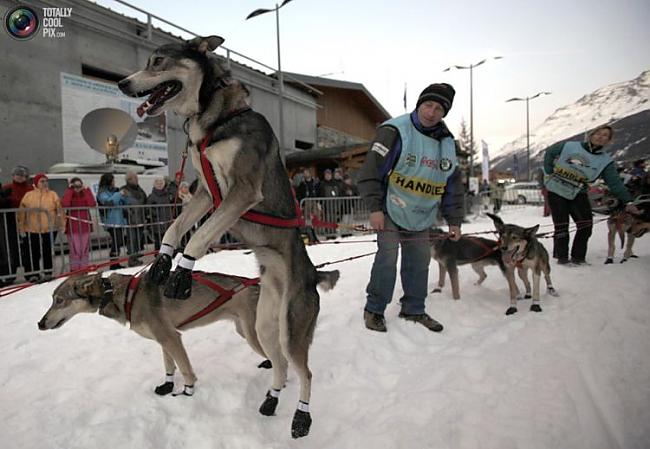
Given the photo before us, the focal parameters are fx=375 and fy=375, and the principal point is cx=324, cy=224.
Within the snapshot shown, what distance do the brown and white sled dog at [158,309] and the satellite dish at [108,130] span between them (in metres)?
7.89

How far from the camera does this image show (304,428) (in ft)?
7.22

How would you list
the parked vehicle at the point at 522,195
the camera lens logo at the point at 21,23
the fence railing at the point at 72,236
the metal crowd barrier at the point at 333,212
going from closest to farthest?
the fence railing at the point at 72,236 < the camera lens logo at the point at 21,23 < the metal crowd barrier at the point at 333,212 < the parked vehicle at the point at 522,195

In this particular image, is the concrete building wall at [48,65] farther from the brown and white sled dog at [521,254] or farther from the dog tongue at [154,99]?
the dog tongue at [154,99]

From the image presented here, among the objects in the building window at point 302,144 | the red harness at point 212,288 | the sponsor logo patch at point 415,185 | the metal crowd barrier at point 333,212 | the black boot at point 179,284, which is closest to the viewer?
the black boot at point 179,284

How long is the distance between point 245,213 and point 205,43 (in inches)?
36.5

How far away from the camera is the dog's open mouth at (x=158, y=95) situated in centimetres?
186

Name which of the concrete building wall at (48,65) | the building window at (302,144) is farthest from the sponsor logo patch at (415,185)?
the building window at (302,144)

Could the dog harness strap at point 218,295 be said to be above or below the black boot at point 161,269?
below

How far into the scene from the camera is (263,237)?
2168mm

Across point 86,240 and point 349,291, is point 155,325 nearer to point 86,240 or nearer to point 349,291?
point 349,291

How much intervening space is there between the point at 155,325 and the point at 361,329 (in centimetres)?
184

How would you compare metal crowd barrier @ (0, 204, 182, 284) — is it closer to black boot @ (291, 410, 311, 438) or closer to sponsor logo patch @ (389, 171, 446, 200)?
sponsor logo patch @ (389, 171, 446, 200)

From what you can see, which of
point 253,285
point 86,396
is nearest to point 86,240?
point 86,396

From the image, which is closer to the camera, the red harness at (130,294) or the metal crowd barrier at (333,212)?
the red harness at (130,294)
